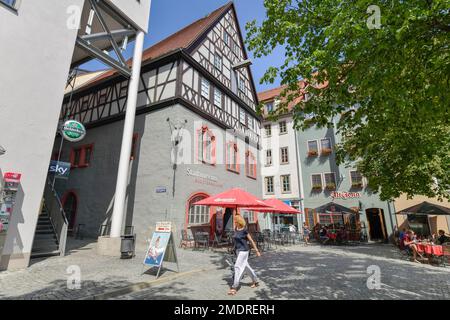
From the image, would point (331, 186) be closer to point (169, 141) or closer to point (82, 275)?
point (169, 141)

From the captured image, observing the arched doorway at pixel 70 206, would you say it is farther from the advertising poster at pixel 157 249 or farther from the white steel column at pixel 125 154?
the advertising poster at pixel 157 249

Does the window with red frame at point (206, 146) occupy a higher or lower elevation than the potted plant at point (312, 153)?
lower

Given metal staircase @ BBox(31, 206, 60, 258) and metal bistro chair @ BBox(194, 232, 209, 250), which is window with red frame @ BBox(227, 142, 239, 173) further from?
metal staircase @ BBox(31, 206, 60, 258)

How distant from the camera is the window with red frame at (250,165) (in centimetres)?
2019

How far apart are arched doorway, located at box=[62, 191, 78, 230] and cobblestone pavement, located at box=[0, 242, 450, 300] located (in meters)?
8.09

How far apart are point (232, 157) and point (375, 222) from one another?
13.8 m

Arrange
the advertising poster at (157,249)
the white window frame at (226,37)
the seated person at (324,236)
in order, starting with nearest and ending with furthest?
1. the advertising poster at (157,249)
2. the seated person at (324,236)
3. the white window frame at (226,37)

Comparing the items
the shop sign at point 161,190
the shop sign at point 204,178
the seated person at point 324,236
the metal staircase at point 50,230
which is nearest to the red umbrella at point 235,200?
the shop sign at point 161,190

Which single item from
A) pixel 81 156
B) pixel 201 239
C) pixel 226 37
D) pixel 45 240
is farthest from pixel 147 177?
pixel 226 37

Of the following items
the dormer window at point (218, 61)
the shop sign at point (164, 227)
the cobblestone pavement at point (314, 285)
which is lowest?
the cobblestone pavement at point (314, 285)

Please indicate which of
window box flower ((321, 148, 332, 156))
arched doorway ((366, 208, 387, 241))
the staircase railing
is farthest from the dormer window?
arched doorway ((366, 208, 387, 241))

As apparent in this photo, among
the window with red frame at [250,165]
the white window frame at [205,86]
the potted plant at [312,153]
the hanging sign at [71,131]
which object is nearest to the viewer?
the hanging sign at [71,131]

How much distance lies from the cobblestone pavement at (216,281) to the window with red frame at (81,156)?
8.97 m

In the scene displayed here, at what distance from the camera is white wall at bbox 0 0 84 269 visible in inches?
289
